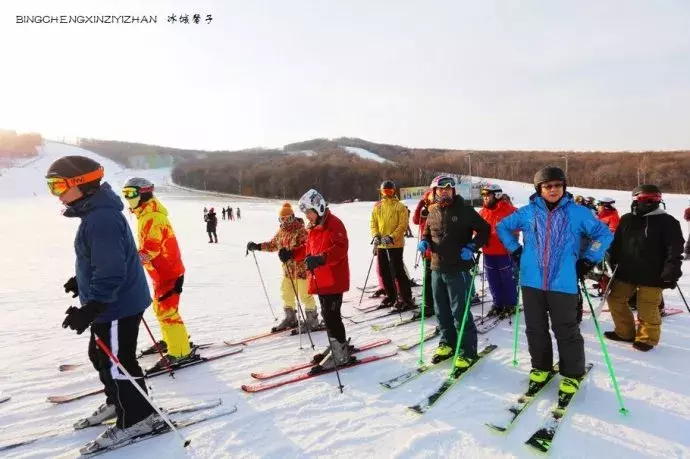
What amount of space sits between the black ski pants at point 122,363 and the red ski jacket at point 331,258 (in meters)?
1.62

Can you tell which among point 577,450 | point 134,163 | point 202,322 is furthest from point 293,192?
point 577,450

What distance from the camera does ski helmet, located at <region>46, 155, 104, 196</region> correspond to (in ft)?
8.81

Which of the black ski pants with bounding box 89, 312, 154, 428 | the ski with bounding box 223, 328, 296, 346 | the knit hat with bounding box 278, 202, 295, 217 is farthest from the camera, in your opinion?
the knit hat with bounding box 278, 202, 295, 217

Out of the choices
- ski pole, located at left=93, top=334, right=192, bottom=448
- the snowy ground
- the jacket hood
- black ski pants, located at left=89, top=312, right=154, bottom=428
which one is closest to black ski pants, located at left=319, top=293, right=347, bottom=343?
the snowy ground

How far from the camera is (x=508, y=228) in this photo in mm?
3559

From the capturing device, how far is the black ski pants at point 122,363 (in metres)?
2.87

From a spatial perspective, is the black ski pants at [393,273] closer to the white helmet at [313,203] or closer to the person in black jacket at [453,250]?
the person in black jacket at [453,250]

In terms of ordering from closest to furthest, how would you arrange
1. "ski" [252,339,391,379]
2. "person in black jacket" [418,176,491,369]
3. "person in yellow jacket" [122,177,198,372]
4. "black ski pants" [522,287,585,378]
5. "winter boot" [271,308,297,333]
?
"black ski pants" [522,287,585,378] → "person in black jacket" [418,176,491,369] → "ski" [252,339,391,379] → "person in yellow jacket" [122,177,198,372] → "winter boot" [271,308,297,333]

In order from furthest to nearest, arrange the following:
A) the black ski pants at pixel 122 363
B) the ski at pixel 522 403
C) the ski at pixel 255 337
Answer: the ski at pixel 255 337
the ski at pixel 522 403
the black ski pants at pixel 122 363

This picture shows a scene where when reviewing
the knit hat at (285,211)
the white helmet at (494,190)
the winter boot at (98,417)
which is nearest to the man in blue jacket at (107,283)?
the winter boot at (98,417)

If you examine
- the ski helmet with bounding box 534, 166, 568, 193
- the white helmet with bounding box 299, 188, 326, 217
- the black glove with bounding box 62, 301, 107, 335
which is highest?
the ski helmet with bounding box 534, 166, 568, 193

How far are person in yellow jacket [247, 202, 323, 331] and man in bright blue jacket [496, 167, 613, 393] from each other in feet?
8.62

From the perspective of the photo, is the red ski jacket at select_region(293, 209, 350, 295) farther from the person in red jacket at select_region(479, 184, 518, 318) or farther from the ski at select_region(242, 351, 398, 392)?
the person in red jacket at select_region(479, 184, 518, 318)

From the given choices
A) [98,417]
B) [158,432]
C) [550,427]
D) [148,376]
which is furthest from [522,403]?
[148,376]
